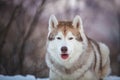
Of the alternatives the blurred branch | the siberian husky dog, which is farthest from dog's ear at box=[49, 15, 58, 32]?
the blurred branch

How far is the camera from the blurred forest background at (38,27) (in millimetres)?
3305

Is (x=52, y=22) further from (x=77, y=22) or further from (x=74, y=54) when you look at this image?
(x=74, y=54)

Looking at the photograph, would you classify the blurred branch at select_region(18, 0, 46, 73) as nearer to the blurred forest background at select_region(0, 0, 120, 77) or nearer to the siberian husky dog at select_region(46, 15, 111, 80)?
the blurred forest background at select_region(0, 0, 120, 77)

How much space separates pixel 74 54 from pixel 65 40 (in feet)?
0.44

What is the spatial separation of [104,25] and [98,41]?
132 mm

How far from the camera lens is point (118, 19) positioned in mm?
3318

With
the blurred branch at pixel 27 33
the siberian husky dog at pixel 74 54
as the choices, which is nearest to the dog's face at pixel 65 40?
the siberian husky dog at pixel 74 54

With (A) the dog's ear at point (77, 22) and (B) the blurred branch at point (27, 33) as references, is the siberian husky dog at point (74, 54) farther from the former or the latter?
(B) the blurred branch at point (27, 33)

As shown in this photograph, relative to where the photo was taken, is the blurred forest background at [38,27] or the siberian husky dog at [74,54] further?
the blurred forest background at [38,27]

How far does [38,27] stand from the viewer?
3348 millimetres

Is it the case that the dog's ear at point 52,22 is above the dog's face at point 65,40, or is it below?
above

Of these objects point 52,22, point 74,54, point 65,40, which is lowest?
point 74,54

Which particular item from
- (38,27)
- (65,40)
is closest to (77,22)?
(65,40)

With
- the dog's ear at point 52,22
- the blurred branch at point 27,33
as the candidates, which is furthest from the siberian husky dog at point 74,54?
the blurred branch at point 27,33
